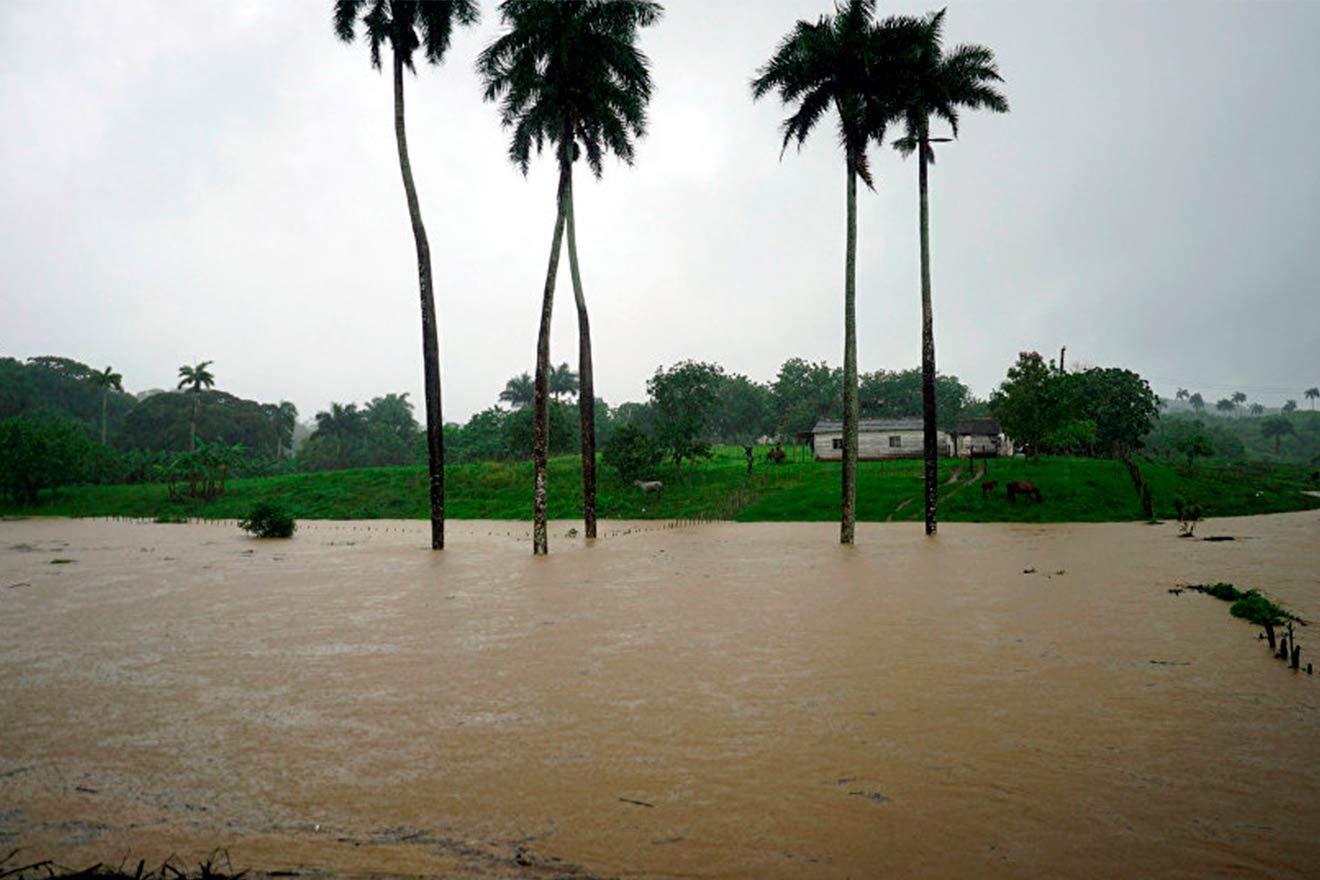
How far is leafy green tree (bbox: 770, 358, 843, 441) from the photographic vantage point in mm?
91000

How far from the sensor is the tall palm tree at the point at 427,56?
74.5ft

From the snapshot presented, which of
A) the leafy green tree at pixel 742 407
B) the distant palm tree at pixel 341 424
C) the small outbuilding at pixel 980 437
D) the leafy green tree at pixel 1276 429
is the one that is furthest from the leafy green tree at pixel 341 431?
the leafy green tree at pixel 1276 429

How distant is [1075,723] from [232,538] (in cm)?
3081

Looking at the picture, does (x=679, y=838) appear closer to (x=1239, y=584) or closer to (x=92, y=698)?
(x=92, y=698)

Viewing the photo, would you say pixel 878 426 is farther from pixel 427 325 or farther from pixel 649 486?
pixel 427 325

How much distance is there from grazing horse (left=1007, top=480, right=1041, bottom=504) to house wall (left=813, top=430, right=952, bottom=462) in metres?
23.8

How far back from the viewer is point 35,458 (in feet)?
174

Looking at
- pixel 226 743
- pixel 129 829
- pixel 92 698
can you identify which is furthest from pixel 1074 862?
pixel 92 698

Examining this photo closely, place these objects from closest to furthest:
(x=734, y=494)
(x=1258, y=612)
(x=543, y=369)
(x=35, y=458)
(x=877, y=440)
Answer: (x=1258, y=612) → (x=543, y=369) → (x=734, y=494) → (x=35, y=458) → (x=877, y=440)

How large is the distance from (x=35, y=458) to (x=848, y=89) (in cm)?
6068

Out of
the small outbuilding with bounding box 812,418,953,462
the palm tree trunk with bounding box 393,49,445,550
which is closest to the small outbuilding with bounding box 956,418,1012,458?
the small outbuilding with bounding box 812,418,953,462

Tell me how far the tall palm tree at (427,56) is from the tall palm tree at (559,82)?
1.78 metres

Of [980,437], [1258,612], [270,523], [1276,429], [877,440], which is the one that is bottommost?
[270,523]

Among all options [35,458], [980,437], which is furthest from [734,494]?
[35,458]
